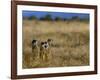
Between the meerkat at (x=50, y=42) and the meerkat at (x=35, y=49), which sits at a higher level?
the meerkat at (x=50, y=42)

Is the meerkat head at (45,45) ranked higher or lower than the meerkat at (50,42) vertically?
lower

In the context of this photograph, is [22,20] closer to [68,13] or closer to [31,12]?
[31,12]

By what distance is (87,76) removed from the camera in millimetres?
2279

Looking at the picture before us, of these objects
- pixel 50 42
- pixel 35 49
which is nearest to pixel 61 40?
pixel 50 42

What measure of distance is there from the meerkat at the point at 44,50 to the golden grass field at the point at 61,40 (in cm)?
4

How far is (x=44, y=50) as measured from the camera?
2.13 meters

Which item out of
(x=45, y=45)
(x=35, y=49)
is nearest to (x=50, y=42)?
(x=45, y=45)

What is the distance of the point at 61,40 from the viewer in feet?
7.19

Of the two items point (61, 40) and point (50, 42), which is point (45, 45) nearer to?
point (50, 42)

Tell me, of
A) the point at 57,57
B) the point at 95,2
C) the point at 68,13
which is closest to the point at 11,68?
the point at 57,57

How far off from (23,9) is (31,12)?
3.3 inches

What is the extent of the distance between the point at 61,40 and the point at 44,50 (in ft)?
0.67

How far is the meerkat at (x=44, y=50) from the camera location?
2.12 m

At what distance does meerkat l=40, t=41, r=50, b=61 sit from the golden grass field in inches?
1.7
